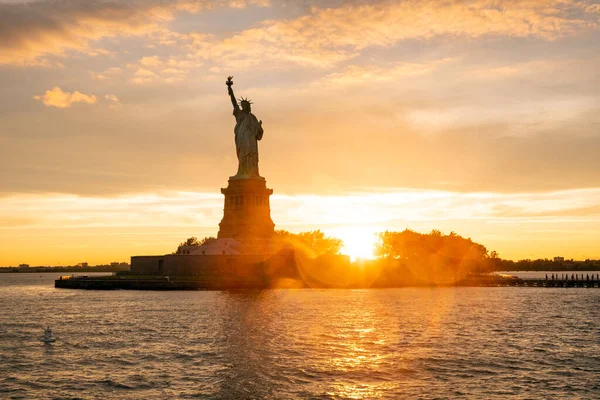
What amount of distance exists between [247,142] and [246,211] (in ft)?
36.1

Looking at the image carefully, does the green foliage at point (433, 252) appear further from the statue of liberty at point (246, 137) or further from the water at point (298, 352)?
the water at point (298, 352)

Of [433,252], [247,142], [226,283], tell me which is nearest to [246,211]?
[247,142]

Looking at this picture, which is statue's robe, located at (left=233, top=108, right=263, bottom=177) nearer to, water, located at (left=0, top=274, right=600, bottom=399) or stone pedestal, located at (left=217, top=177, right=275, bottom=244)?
stone pedestal, located at (left=217, top=177, right=275, bottom=244)

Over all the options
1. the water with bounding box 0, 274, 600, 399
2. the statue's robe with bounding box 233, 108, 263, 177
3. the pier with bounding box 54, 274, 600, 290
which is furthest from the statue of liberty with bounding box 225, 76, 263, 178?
the water with bounding box 0, 274, 600, 399

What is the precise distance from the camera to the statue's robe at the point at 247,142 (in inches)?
4390

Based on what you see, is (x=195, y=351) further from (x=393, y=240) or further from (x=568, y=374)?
(x=393, y=240)

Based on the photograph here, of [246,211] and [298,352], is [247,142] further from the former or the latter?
[298,352]

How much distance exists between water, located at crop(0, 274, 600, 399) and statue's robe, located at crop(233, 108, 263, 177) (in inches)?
1519

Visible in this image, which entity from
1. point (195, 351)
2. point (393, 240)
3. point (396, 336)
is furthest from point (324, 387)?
point (393, 240)

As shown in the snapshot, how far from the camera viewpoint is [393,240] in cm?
16188

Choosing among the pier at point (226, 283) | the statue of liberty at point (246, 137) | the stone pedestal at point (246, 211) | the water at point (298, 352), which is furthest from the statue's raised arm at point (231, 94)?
the water at point (298, 352)

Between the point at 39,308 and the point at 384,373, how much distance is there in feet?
173

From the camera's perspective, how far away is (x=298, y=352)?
43.3m

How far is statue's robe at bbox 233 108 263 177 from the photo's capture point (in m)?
112
